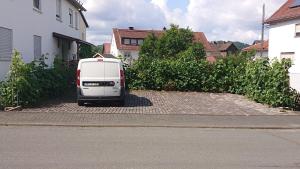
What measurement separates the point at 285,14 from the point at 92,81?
74.6 feet

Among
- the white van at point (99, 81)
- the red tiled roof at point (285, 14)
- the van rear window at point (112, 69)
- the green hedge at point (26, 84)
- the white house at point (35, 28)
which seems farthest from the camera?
the red tiled roof at point (285, 14)

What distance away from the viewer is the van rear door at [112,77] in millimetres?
16266

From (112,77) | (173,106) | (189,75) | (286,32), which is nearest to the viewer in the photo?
(112,77)

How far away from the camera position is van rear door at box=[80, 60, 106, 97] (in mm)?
16141

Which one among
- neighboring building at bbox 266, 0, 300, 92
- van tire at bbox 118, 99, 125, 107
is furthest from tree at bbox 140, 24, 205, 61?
van tire at bbox 118, 99, 125, 107

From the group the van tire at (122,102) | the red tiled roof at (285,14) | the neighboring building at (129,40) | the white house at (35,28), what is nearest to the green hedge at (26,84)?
the white house at (35,28)

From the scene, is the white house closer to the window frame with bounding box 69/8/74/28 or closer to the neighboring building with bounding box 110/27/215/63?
the window frame with bounding box 69/8/74/28

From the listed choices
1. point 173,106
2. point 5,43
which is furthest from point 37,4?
point 173,106

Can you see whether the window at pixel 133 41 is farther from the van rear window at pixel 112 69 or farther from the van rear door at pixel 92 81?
the van rear door at pixel 92 81

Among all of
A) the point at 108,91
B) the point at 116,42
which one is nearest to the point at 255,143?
the point at 108,91

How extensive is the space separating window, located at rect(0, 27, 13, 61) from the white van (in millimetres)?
3903

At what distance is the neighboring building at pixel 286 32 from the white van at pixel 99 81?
19314 mm

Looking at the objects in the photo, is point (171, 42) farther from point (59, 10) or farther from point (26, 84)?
point (26, 84)

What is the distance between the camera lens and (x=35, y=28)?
23344 mm
